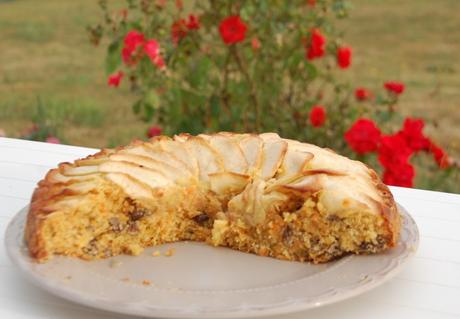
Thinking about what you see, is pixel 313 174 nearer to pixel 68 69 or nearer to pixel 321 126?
pixel 321 126

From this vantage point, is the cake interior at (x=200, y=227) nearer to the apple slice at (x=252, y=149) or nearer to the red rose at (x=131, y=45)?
the apple slice at (x=252, y=149)

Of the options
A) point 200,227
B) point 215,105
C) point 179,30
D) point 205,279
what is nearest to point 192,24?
point 179,30

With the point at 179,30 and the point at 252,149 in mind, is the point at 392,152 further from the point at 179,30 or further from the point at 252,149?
the point at 252,149

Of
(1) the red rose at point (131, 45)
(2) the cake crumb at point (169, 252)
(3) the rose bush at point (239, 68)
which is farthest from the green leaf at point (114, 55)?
(2) the cake crumb at point (169, 252)

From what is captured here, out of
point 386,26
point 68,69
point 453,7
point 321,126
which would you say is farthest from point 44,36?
point 321,126

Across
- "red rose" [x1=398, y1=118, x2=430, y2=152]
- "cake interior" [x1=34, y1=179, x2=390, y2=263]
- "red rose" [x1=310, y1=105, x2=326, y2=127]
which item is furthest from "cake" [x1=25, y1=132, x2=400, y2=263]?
"red rose" [x1=310, y1=105, x2=326, y2=127]
